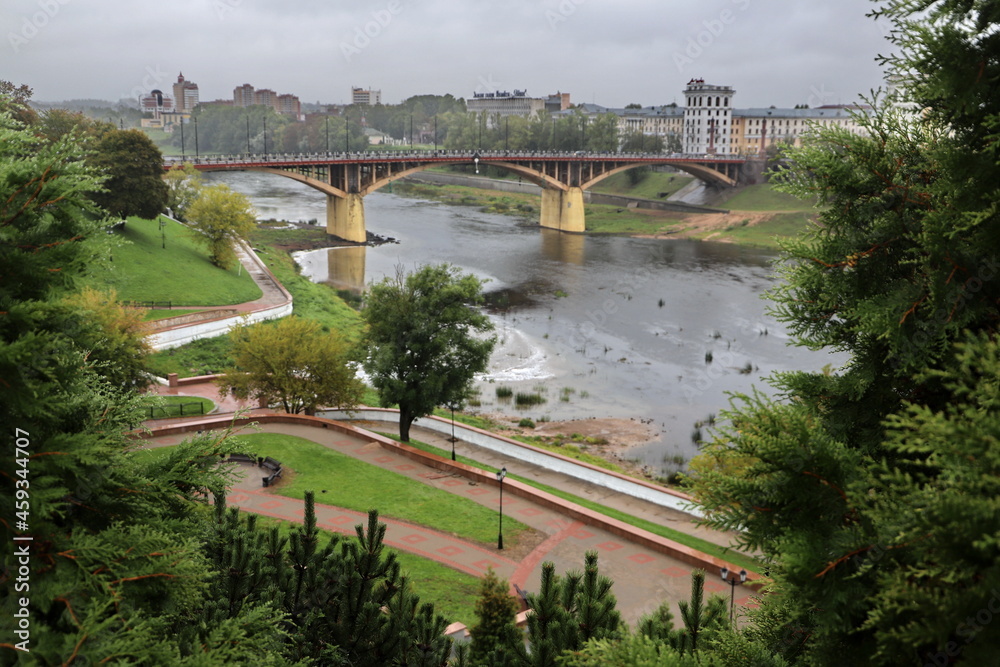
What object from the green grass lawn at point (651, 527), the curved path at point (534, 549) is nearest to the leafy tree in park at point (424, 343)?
the green grass lawn at point (651, 527)

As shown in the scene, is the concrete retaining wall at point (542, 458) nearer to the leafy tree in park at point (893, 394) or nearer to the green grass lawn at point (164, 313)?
the green grass lawn at point (164, 313)

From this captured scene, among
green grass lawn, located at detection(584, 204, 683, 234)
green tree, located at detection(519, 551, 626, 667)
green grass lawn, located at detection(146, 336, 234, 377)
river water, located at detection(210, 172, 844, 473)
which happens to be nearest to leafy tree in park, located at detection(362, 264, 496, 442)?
river water, located at detection(210, 172, 844, 473)

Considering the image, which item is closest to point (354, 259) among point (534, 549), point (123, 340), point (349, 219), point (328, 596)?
point (349, 219)

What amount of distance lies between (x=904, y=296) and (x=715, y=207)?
311 feet

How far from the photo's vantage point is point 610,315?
5606cm

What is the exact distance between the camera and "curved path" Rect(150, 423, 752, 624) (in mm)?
19000

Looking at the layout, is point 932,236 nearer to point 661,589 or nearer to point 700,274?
point 661,589

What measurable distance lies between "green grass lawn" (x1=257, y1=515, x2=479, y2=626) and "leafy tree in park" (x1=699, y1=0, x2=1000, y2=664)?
9887 mm

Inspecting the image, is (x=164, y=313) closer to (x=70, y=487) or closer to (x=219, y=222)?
(x=219, y=222)

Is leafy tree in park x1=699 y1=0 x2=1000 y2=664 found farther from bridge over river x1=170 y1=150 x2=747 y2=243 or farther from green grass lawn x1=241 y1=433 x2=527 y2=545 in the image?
bridge over river x1=170 y1=150 x2=747 y2=243

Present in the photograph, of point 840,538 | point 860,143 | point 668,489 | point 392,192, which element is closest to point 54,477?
point 840,538

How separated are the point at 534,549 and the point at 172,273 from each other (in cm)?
3453

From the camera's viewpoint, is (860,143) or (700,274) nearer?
(860,143)

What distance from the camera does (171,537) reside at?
7.43 metres
